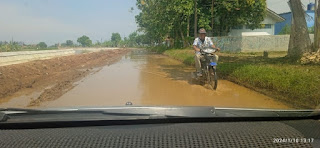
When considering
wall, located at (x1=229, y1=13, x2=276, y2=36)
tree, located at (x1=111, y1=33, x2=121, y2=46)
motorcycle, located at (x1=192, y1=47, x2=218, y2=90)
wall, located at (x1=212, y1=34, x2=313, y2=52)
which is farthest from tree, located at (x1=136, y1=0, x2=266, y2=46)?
tree, located at (x1=111, y1=33, x2=121, y2=46)

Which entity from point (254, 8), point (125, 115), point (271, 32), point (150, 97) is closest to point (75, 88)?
point (150, 97)

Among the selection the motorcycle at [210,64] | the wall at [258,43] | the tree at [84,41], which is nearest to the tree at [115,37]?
the tree at [84,41]

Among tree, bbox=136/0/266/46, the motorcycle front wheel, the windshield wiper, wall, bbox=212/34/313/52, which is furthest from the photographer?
tree, bbox=136/0/266/46

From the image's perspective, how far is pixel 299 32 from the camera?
1117 centimetres

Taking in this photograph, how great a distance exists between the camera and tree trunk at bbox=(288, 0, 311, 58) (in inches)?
432

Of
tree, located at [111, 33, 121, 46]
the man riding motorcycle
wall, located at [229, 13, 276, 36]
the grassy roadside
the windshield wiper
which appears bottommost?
the grassy roadside

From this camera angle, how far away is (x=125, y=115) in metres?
2.32

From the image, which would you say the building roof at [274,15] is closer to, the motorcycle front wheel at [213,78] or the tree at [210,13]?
the tree at [210,13]

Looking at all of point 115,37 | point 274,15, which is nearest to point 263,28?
point 274,15

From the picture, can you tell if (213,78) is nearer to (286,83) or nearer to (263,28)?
(286,83)

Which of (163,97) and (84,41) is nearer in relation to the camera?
(163,97)

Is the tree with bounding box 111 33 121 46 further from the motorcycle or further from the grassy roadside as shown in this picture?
the grassy roadside

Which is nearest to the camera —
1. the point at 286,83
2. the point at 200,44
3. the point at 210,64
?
the point at 286,83

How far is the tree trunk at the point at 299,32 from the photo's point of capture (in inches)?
432
